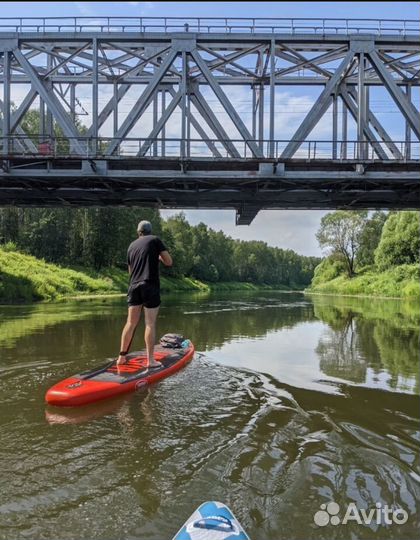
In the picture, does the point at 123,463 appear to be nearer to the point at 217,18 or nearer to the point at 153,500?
the point at 153,500

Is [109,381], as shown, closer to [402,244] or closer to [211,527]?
[211,527]

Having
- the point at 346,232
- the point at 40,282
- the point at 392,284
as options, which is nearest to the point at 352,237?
the point at 346,232

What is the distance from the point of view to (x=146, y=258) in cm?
851

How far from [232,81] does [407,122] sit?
330 inches

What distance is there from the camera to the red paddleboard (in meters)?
7.12

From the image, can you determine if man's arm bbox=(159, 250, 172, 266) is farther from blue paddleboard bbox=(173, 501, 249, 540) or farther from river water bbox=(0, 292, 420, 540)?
blue paddleboard bbox=(173, 501, 249, 540)

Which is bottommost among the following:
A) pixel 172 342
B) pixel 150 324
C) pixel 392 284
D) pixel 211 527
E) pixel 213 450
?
pixel 213 450

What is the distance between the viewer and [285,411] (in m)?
7.35

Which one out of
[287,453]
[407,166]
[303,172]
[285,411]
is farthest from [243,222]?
[287,453]

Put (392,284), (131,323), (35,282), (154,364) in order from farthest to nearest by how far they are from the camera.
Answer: (392,284)
(35,282)
(154,364)
(131,323)

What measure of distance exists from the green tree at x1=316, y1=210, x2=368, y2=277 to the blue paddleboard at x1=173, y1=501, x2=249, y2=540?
83.7m

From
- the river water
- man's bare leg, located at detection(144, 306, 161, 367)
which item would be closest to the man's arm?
man's bare leg, located at detection(144, 306, 161, 367)

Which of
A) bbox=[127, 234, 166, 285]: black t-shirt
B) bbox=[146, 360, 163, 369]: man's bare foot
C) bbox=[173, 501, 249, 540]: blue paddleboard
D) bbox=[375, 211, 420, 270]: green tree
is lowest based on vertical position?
bbox=[173, 501, 249, 540]: blue paddleboard

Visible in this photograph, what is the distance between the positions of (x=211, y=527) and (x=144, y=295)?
17.3ft
